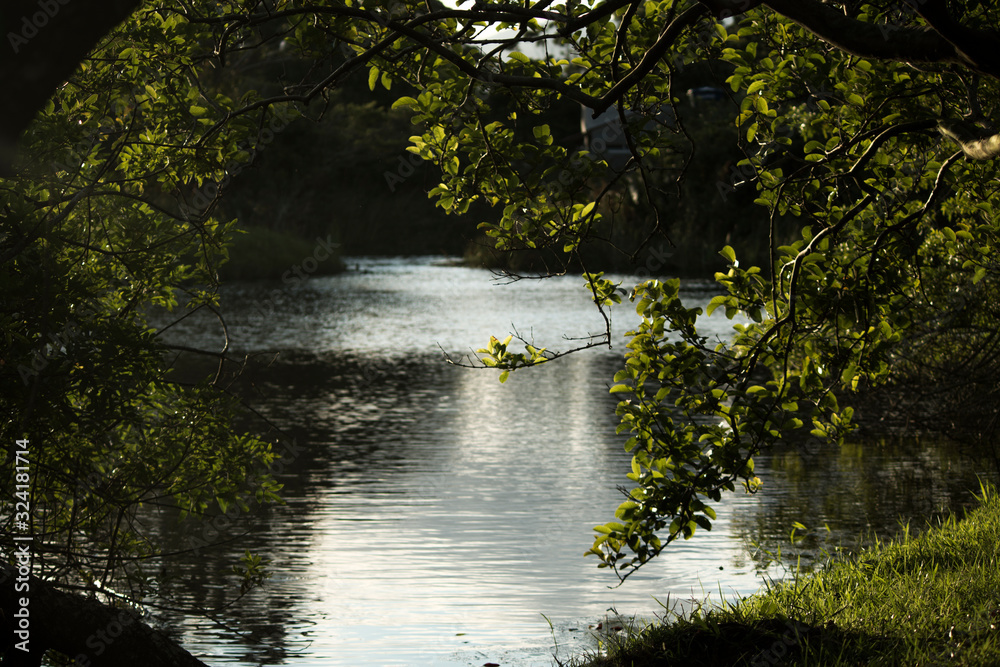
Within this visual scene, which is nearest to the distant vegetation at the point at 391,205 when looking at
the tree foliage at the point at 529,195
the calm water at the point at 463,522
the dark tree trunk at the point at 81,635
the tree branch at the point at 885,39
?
the calm water at the point at 463,522

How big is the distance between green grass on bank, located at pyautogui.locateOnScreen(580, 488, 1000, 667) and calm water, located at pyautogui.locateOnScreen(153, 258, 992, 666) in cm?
95

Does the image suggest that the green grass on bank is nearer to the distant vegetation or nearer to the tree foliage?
the tree foliage

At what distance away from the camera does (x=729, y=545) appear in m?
8.50

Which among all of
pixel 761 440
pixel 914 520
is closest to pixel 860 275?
pixel 761 440

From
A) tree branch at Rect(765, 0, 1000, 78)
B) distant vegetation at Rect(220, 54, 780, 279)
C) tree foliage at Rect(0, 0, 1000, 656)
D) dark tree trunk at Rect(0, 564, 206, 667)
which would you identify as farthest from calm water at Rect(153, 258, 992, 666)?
distant vegetation at Rect(220, 54, 780, 279)

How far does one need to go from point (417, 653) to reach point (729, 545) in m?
3.23

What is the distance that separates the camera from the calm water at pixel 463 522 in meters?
6.66

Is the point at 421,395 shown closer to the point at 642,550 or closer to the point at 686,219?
the point at 642,550

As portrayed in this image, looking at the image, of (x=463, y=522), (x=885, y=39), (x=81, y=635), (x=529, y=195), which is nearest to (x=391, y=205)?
(x=463, y=522)

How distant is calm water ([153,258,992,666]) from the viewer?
6.66 metres

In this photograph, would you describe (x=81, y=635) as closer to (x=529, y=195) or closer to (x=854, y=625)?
(x=529, y=195)

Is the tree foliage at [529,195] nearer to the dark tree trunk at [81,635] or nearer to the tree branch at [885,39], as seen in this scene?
the tree branch at [885,39]

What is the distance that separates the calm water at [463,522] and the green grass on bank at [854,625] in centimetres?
95

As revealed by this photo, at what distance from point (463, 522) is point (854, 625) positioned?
4391 millimetres
